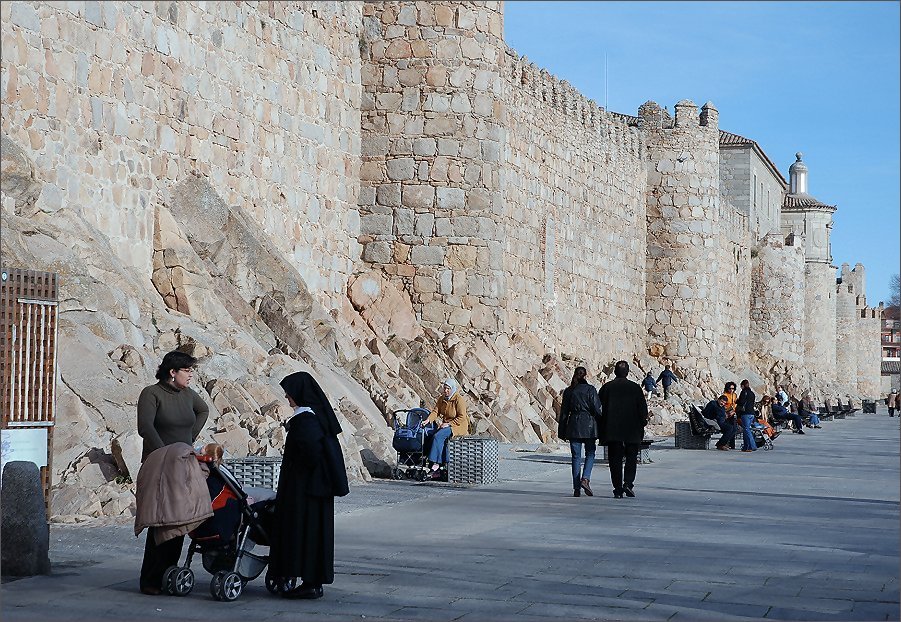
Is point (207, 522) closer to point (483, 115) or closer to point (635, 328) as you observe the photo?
→ point (483, 115)

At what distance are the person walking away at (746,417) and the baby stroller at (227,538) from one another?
16.0 m

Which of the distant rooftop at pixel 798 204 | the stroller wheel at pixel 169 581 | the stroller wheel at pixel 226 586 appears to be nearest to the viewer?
the stroller wheel at pixel 226 586

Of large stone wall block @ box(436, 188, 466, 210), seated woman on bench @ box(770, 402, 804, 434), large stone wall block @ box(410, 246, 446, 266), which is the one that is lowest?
seated woman on bench @ box(770, 402, 804, 434)

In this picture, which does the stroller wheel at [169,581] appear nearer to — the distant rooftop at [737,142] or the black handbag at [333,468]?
the black handbag at [333,468]

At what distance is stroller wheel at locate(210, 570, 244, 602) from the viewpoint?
7.63 m

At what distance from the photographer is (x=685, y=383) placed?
1428 inches

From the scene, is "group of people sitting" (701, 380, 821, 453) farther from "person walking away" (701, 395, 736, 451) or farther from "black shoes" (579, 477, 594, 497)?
"black shoes" (579, 477, 594, 497)

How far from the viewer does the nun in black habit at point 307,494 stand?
7.72m

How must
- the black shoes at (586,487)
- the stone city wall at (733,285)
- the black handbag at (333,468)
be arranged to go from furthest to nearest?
the stone city wall at (733,285) → the black shoes at (586,487) → the black handbag at (333,468)

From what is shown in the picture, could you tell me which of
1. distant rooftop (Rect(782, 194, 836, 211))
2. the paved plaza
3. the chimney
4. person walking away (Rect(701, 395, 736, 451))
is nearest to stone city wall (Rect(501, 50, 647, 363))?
person walking away (Rect(701, 395, 736, 451))

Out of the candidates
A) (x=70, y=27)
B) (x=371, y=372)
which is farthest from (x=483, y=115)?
(x=70, y=27)

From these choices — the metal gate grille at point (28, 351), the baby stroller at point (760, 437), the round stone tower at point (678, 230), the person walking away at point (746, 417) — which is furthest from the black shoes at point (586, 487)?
the round stone tower at point (678, 230)

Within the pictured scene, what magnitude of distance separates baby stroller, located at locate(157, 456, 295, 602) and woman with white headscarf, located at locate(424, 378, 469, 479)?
7143 mm

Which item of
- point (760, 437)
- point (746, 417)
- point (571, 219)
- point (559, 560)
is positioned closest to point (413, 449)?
point (559, 560)
